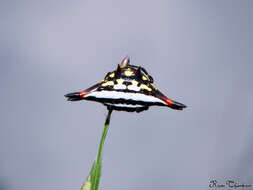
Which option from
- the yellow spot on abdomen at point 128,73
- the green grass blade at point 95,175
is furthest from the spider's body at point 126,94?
the green grass blade at point 95,175

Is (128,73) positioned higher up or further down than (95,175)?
higher up

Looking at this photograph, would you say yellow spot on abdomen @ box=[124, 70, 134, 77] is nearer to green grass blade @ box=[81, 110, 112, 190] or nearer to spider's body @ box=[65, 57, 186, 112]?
spider's body @ box=[65, 57, 186, 112]

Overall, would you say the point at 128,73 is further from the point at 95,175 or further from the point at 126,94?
the point at 95,175

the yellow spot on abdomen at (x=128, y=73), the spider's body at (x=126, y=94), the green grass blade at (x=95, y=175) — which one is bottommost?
the green grass blade at (x=95, y=175)

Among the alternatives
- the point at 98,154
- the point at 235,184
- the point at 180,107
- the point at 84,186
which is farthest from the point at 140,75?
the point at 235,184

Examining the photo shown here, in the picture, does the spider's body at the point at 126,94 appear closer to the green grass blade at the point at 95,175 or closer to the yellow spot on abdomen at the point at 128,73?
the yellow spot on abdomen at the point at 128,73

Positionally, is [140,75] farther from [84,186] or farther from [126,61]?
[84,186]

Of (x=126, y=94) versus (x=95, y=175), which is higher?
(x=126, y=94)

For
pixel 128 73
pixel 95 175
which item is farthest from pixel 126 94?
pixel 95 175

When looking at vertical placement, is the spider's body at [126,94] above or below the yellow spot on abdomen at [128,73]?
below

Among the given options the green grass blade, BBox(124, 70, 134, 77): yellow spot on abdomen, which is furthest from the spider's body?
the green grass blade
